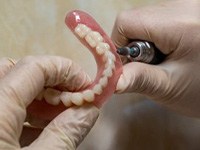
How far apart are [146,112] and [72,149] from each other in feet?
0.98


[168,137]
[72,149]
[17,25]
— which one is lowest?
[168,137]

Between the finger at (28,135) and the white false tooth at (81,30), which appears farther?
the finger at (28,135)

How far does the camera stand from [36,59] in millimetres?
646

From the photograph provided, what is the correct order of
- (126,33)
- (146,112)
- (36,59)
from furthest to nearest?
1. (146,112)
2. (126,33)
3. (36,59)

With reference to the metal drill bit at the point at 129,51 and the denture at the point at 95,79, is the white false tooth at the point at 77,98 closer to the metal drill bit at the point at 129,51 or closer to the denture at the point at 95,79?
the denture at the point at 95,79

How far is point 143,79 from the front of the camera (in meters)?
0.72

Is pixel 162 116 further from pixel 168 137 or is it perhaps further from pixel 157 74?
pixel 157 74

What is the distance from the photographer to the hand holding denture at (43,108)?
61cm

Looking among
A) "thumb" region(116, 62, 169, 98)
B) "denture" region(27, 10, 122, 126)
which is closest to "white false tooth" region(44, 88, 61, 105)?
"denture" region(27, 10, 122, 126)

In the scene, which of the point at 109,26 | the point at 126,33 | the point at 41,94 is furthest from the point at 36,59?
the point at 109,26

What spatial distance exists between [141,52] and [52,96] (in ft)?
0.62

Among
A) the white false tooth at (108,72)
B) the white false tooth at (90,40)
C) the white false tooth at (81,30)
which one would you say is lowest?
the white false tooth at (108,72)

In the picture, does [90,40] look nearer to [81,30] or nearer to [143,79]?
[81,30]

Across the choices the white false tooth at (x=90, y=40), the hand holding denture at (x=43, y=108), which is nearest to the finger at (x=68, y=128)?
the hand holding denture at (x=43, y=108)
